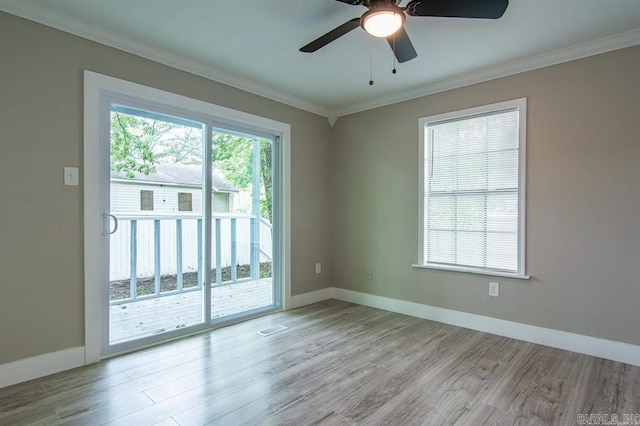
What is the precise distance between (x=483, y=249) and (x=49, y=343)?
3.72 m

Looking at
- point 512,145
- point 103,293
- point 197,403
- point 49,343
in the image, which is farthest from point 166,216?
point 512,145

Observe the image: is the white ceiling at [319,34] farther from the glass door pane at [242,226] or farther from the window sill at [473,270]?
the window sill at [473,270]

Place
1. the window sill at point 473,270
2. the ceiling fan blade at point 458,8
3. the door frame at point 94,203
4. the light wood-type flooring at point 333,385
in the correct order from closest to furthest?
1. the ceiling fan blade at point 458,8
2. the light wood-type flooring at point 333,385
3. the door frame at point 94,203
4. the window sill at point 473,270

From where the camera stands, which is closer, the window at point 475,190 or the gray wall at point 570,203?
the gray wall at point 570,203

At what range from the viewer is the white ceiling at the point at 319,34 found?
2234mm

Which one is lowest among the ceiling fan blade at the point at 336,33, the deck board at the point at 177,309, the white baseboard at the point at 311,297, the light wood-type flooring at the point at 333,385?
the light wood-type flooring at the point at 333,385

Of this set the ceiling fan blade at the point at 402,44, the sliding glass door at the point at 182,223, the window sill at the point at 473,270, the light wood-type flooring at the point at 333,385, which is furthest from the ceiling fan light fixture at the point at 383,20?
the window sill at the point at 473,270

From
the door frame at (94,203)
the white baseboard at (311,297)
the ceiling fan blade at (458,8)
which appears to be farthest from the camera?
the white baseboard at (311,297)

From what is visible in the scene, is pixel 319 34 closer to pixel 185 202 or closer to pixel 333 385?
pixel 185 202

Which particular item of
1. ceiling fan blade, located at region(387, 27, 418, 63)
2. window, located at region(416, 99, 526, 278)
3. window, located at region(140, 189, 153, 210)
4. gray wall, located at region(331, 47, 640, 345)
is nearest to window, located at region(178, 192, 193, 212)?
window, located at region(140, 189, 153, 210)

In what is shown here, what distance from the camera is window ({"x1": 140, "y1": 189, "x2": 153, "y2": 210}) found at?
113 inches

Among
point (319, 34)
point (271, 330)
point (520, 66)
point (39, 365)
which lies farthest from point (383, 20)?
point (39, 365)

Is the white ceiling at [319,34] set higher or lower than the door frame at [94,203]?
higher

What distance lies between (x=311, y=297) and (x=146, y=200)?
232 cm
